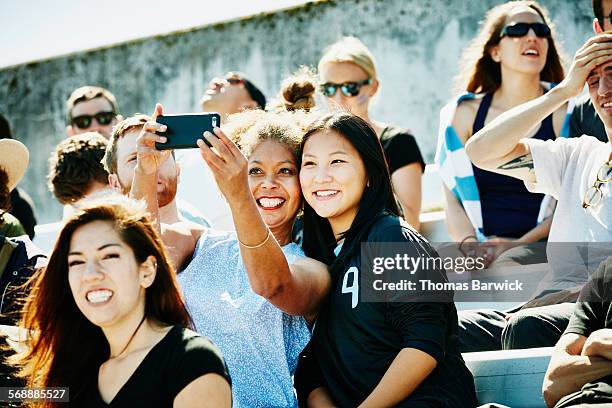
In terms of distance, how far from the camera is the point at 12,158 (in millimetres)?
4496

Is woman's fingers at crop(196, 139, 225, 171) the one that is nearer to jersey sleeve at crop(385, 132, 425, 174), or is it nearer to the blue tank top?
the blue tank top

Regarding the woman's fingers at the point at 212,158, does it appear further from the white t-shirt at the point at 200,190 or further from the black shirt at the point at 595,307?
the white t-shirt at the point at 200,190

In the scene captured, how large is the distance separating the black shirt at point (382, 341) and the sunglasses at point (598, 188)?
3.02 feet

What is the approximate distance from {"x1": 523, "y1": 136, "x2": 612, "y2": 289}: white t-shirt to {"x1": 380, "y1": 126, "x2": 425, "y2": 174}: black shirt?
1.34 m

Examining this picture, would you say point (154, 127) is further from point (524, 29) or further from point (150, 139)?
point (524, 29)

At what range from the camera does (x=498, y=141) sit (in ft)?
14.2

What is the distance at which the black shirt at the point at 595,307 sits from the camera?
3.28 meters

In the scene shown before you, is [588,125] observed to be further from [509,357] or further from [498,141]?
[509,357]

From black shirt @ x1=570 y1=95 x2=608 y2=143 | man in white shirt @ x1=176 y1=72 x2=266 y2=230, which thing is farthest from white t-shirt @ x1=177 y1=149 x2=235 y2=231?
black shirt @ x1=570 y1=95 x2=608 y2=143

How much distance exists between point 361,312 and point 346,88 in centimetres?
258

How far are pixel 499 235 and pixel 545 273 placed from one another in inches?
26.3

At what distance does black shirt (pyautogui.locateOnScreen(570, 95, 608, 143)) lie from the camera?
187 inches

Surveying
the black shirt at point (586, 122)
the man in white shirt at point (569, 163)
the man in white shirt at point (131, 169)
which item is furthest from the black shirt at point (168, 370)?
the black shirt at point (586, 122)

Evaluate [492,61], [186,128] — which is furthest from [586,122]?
[186,128]
